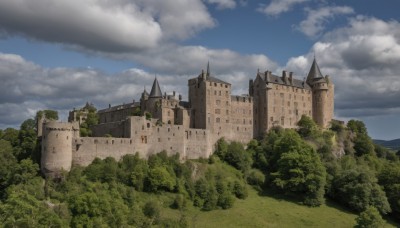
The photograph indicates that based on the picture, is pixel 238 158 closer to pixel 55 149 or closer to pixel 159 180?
pixel 159 180

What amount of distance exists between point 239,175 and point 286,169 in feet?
26.0

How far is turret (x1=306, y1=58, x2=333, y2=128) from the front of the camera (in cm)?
10481

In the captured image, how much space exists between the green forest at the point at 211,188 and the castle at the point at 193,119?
1910 mm

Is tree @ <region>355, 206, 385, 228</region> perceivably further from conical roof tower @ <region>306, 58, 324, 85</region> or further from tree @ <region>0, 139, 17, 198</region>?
tree @ <region>0, 139, 17, 198</region>

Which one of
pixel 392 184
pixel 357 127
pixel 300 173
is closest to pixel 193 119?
pixel 300 173

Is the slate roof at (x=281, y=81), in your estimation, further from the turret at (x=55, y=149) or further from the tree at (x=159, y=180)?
the turret at (x=55, y=149)

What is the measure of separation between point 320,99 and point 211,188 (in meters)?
43.5

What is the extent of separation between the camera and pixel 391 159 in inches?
4289

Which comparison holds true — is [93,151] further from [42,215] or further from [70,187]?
[42,215]

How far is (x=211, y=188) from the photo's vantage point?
71.6m

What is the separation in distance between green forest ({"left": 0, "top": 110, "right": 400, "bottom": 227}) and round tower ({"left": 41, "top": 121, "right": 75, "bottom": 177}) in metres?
1.46

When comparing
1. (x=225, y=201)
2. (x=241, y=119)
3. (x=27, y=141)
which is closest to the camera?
(x=225, y=201)

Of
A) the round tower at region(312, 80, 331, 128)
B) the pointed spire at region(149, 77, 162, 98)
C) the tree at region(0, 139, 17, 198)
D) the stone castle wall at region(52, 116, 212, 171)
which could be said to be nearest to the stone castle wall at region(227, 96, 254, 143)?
the stone castle wall at region(52, 116, 212, 171)

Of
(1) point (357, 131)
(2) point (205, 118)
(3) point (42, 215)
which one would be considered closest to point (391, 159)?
(1) point (357, 131)
